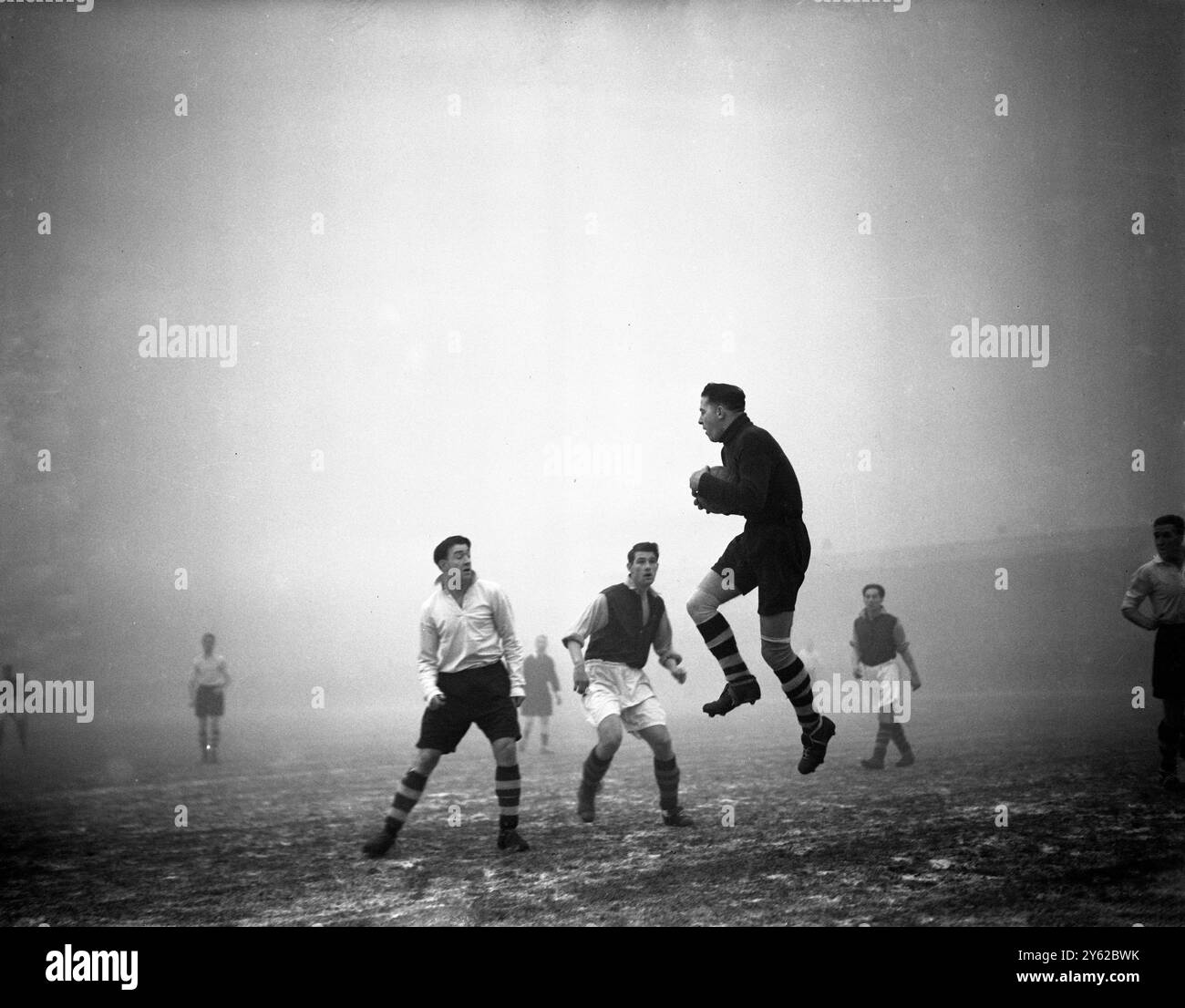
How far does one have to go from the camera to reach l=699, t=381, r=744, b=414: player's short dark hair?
13.0 ft

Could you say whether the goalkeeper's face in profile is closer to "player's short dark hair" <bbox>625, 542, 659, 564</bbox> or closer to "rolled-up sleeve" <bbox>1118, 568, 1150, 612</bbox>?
"player's short dark hair" <bbox>625, 542, 659, 564</bbox>

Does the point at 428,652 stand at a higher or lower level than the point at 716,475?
lower

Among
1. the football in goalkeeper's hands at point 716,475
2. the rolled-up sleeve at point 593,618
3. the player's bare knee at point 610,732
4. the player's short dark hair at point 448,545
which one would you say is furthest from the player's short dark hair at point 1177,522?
the player's short dark hair at point 448,545

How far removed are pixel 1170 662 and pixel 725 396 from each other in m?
4.85

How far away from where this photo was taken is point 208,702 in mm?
10570

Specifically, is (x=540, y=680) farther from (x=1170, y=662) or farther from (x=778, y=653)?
(x=778, y=653)

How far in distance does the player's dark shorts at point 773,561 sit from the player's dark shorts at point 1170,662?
4.37 meters

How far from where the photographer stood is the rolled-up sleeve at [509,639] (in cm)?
630

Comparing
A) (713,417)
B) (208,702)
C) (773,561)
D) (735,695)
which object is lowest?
(208,702)

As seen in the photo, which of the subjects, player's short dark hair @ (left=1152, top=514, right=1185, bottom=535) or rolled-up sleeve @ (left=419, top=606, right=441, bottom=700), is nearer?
rolled-up sleeve @ (left=419, top=606, right=441, bottom=700)

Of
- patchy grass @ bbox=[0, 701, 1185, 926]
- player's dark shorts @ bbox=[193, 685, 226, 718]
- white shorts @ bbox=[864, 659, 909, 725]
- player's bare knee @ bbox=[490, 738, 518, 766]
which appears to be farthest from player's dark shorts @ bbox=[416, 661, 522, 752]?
player's dark shorts @ bbox=[193, 685, 226, 718]

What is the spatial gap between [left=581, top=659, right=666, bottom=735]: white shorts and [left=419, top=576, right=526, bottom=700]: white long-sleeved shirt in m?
0.73

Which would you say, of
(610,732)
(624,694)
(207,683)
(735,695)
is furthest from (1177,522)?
(207,683)

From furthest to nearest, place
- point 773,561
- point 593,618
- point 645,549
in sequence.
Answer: point 593,618, point 645,549, point 773,561
